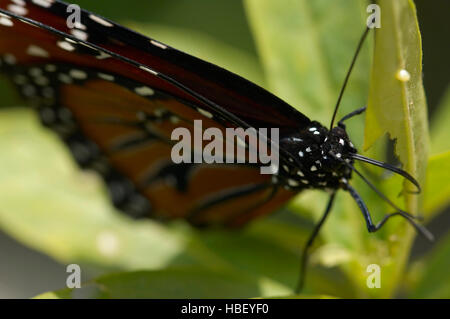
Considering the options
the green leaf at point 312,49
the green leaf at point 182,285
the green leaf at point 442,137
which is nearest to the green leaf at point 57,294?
the green leaf at point 182,285

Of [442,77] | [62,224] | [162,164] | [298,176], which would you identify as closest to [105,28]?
[298,176]

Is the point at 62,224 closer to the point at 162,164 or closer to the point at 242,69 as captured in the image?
the point at 162,164

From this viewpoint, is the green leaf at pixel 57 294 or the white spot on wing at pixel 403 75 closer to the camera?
the white spot on wing at pixel 403 75

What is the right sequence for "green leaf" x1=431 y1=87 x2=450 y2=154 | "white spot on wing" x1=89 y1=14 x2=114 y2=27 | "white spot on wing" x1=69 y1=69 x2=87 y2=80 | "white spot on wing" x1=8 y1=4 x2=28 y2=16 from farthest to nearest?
"green leaf" x1=431 y1=87 x2=450 y2=154 < "white spot on wing" x1=69 y1=69 x2=87 y2=80 < "white spot on wing" x1=8 y1=4 x2=28 y2=16 < "white spot on wing" x1=89 y1=14 x2=114 y2=27

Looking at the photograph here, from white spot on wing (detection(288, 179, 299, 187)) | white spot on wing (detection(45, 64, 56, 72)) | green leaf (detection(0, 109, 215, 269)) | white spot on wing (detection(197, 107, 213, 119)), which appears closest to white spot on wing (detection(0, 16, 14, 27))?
white spot on wing (detection(45, 64, 56, 72))

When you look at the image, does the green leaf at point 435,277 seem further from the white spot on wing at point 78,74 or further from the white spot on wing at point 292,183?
the white spot on wing at point 78,74

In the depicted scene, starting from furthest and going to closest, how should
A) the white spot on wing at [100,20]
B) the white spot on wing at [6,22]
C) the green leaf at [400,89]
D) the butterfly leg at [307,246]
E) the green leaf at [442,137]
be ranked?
the green leaf at [442,137]
the butterfly leg at [307,246]
the white spot on wing at [6,22]
the white spot on wing at [100,20]
the green leaf at [400,89]

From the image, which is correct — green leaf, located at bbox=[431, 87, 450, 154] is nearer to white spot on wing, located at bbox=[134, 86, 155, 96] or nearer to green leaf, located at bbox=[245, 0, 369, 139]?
green leaf, located at bbox=[245, 0, 369, 139]
